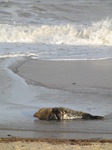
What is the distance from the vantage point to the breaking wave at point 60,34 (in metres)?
17.3

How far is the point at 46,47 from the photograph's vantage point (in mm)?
14734

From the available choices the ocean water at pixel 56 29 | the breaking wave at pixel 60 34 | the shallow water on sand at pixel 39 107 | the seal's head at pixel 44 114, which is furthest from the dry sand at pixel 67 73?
the breaking wave at pixel 60 34

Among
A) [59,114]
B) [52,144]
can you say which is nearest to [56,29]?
[59,114]

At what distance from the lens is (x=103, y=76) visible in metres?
9.10

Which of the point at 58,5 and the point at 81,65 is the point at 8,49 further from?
the point at 58,5

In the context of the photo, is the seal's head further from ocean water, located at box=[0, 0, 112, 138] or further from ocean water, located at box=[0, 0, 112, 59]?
ocean water, located at box=[0, 0, 112, 59]

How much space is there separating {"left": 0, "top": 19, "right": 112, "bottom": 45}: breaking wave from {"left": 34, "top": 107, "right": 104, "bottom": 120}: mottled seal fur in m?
10.9

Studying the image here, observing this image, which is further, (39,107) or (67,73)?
(67,73)

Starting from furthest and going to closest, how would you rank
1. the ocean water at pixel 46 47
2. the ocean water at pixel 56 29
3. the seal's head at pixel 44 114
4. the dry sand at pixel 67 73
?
the ocean water at pixel 56 29
the dry sand at pixel 67 73
the seal's head at pixel 44 114
the ocean water at pixel 46 47

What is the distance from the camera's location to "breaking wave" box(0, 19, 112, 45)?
17281 mm

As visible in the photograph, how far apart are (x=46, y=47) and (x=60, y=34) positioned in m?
4.18

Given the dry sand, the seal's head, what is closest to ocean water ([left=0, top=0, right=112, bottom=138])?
the seal's head

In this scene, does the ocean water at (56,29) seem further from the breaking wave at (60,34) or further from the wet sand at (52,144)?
the wet sand at (52,144)

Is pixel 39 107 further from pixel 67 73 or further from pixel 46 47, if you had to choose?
pixel 46 47
